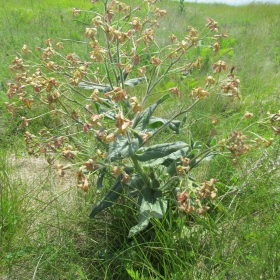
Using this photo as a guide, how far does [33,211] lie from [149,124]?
765 mm

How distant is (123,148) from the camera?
4.68ft

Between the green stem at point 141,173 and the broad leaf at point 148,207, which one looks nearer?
the broad leaf at point 148,207

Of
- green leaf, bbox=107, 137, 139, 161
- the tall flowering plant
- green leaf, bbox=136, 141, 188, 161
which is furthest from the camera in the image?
green leaf, bbox=136, 141, 188, 161

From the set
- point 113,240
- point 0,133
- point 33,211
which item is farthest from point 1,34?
point 113,240

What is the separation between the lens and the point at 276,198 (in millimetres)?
1682

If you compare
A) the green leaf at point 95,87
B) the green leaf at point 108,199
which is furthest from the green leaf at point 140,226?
the green leaf at point 95,87

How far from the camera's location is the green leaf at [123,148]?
53.9 inches

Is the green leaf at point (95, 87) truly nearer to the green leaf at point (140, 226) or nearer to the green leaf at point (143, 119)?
the green leaf at point (143, 119)

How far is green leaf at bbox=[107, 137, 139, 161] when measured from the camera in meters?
1.37

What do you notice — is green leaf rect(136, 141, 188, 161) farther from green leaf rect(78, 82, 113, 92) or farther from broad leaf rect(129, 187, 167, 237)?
green leaf rect(78, 82, 113, 92)

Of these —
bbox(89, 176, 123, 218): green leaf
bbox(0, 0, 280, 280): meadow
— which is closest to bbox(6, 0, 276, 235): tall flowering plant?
bbox(89, 176, 123, 218): green leaf

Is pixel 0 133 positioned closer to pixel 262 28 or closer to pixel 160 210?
pixel 160 210

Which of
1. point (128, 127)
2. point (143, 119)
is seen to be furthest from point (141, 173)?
point (128, 127)

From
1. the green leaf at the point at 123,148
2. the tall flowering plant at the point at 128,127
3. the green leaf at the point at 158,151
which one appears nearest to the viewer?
the tall flowering plant at the point at 128,127
